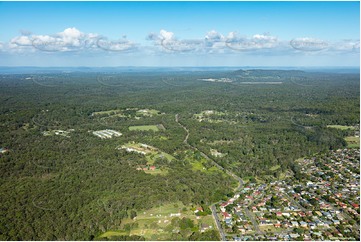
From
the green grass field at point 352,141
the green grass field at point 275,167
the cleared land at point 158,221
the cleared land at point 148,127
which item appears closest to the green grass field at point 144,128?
the cleared land at point 148,127

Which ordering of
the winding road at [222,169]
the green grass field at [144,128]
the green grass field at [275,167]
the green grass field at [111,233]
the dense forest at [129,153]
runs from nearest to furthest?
the green grass field at [111,233]
the winding road at [222,169]
the dense forest at [129,153]
the green grass field at [275,167]
the green grass field at [144,128]

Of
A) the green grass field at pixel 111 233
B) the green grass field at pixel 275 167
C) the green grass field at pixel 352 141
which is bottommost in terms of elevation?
the green grass field at pixel 111 233

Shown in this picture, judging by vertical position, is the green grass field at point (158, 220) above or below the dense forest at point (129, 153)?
below

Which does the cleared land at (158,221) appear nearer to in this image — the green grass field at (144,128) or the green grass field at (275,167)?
the green grass field at (275,167)

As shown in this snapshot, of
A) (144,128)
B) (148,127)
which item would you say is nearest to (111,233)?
(144,128)

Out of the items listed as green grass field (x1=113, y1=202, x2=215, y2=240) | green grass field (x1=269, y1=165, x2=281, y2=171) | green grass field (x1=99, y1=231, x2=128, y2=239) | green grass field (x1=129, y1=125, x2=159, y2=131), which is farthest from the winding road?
green grass field (x1=99, y1=231, x2=128, y2=239)

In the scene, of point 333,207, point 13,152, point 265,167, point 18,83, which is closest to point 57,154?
point 13,152

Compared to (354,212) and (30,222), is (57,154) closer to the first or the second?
(30,222)
